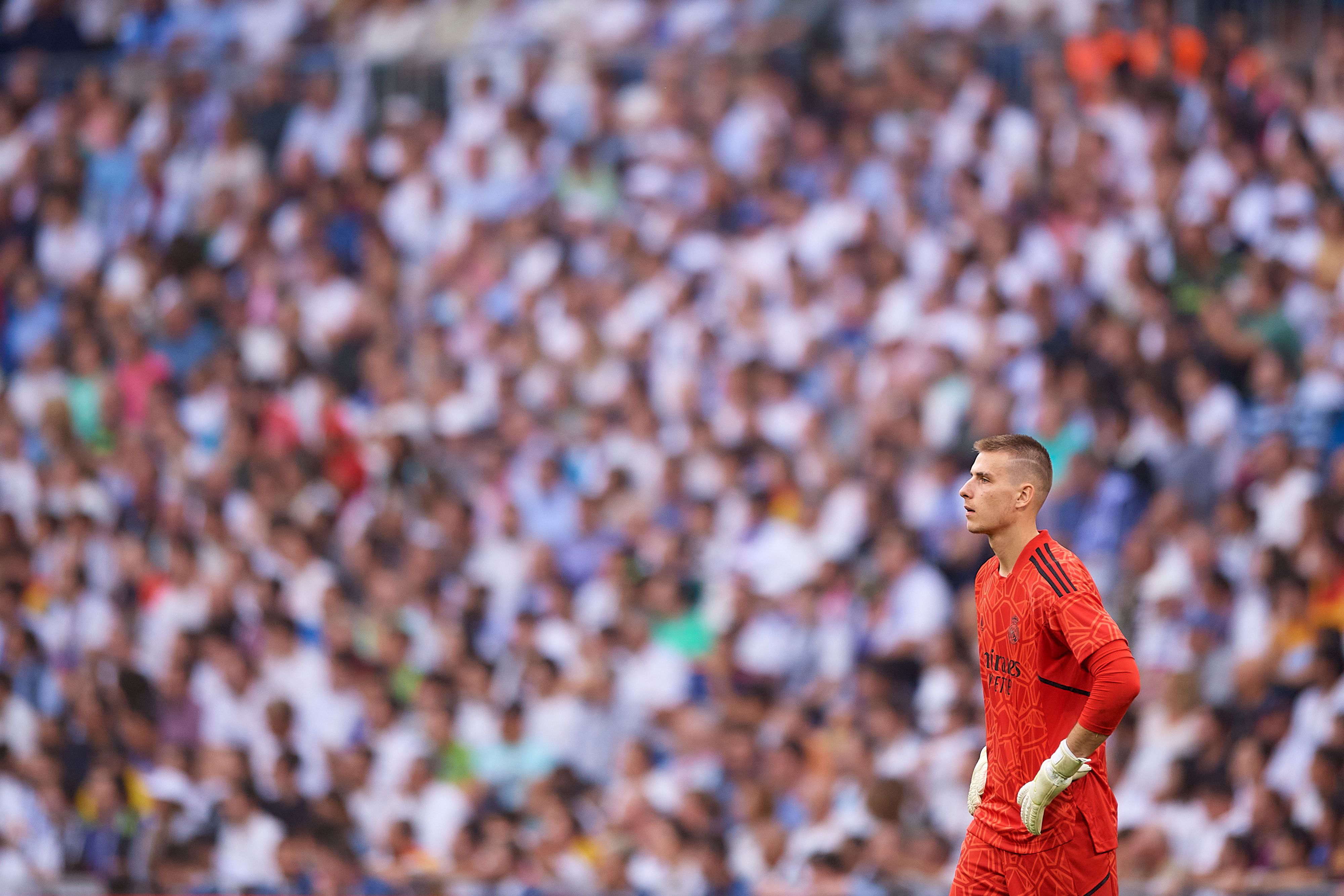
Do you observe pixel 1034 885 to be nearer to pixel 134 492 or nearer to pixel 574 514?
pixel 574 514

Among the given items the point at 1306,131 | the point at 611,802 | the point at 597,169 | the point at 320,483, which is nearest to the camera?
the point at 611,802

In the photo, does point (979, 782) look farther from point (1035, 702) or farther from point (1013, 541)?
point (1013, 541)

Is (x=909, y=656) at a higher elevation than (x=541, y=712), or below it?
higher

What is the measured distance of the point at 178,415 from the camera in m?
9.23

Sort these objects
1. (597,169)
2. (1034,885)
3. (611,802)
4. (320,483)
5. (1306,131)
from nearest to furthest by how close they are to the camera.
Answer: (1034,885)
(611,802)
(1306,131)
(320,483)
(597,169)

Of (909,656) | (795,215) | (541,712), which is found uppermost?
(795,215)

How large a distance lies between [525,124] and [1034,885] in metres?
7.48

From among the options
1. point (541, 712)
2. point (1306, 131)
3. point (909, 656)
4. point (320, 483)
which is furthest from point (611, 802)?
point (1306, 131)

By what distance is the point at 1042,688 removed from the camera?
10.8ft

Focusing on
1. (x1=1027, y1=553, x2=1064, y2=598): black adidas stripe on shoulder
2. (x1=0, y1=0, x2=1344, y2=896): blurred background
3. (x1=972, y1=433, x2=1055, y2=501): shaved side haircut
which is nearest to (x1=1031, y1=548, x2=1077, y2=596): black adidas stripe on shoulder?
(x1=1027, y1=553, x2=1064, y2=598): black adidas stripe on shoulder

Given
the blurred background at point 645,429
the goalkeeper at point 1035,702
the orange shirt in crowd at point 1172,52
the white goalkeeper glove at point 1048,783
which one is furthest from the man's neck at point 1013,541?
the orange shirt in crowd at point 1172,52

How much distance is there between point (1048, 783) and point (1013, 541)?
0.52 meters

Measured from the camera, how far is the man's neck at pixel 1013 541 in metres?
3.38

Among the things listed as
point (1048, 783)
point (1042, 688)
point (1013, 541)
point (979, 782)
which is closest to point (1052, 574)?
point (1013, 541)
